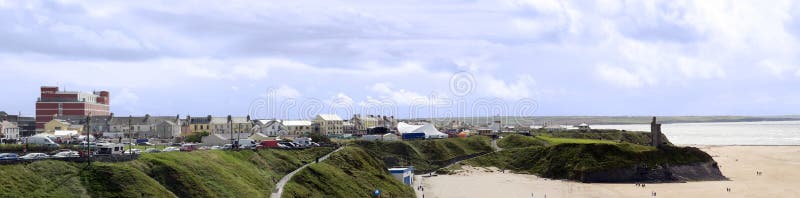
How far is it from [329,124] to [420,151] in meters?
49.5

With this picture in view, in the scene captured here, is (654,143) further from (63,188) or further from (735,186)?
(63,188)

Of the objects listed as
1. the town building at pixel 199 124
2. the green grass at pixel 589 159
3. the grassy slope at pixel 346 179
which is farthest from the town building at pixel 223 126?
the grassy slope at pixel 346 179

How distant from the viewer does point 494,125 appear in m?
184

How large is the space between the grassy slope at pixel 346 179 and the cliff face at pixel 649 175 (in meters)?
33.1

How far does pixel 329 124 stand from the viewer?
527ft

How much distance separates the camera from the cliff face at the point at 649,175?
97.6 metres

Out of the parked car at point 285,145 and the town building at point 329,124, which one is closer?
the parked car at point 285,145

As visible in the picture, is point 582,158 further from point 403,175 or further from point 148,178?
point 148,178

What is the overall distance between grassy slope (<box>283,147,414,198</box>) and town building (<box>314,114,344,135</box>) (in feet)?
234

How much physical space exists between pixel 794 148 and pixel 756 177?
258 ft

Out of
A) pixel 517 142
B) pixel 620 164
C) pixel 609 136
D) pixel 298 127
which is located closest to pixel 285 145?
pixel 620 164

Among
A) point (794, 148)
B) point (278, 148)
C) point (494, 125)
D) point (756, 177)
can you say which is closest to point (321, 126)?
point (494, 125)

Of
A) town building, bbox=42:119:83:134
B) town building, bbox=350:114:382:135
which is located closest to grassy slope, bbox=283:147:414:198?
town building, bbox=42:119:83:134

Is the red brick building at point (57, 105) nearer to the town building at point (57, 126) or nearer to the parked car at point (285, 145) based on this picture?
the town building at point (57, 126)
